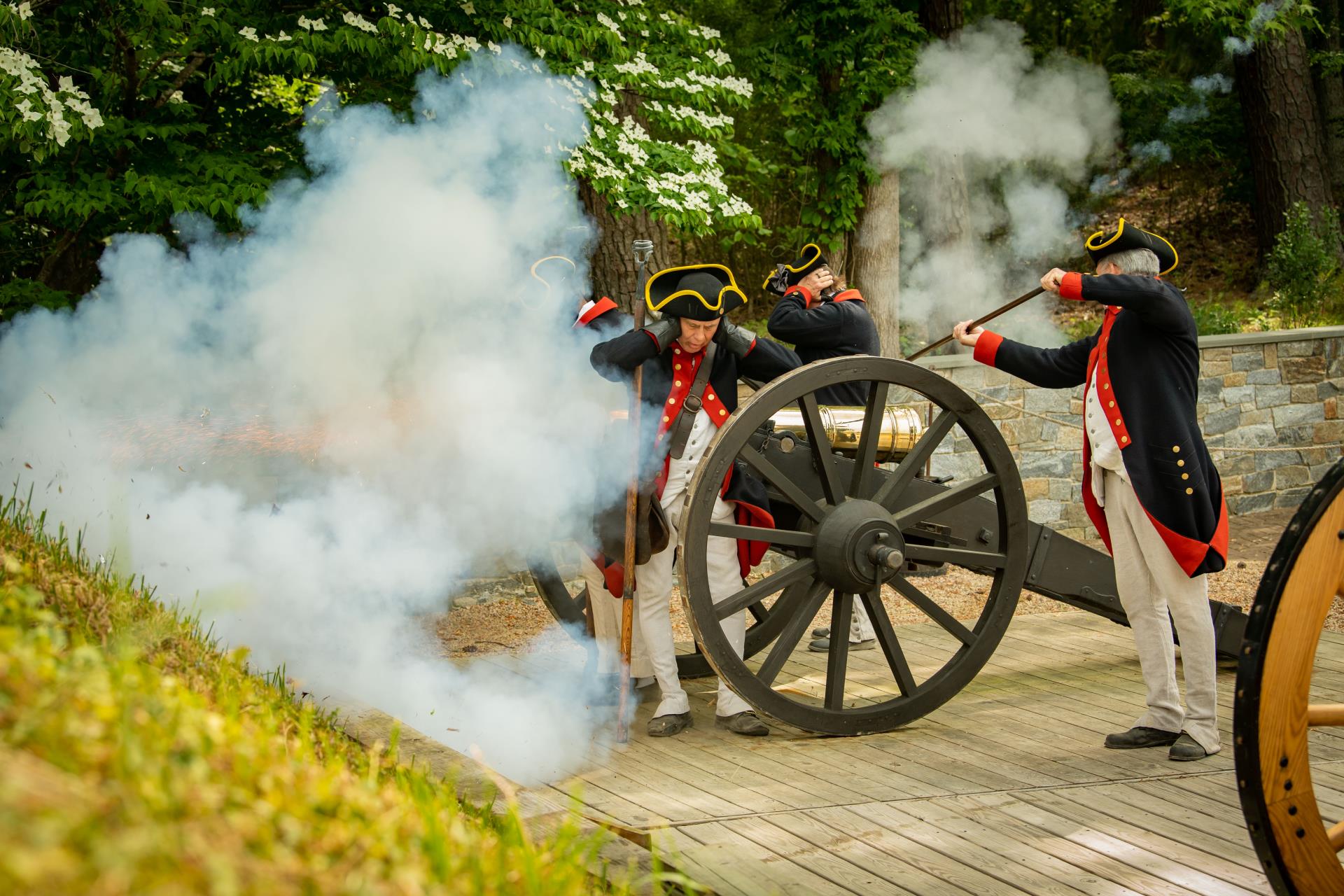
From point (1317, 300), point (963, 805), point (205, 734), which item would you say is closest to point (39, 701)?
point (205, 734)

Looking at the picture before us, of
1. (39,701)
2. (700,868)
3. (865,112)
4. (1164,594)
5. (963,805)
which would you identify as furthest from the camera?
(865,112)

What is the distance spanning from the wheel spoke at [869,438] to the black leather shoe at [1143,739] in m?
1.10

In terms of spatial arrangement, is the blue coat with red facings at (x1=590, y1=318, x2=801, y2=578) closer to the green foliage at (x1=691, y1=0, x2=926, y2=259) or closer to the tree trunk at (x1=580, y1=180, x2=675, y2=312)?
the tree trunk at (x1=580, y1=180, x2=675, y2=312)

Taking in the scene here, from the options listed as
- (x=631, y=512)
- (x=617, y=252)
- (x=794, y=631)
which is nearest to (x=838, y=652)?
(x=794, y=631)

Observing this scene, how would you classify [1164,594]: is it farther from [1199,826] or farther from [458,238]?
[458,238]

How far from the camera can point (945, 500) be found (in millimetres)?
4137

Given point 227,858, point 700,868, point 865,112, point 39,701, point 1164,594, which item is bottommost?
point 700,868

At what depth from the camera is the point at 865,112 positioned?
9195 millimetres

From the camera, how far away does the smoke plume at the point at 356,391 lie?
15.0 feet

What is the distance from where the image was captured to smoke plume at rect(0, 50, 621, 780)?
4.57m

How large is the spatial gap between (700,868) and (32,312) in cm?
432

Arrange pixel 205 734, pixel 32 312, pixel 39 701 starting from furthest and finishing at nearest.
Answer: pixel 32 312
pixel 205 734
pixel 39 701

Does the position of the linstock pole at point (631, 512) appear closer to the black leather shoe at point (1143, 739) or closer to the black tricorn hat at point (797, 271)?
Result: the black tricorn hat at point (797, 271)

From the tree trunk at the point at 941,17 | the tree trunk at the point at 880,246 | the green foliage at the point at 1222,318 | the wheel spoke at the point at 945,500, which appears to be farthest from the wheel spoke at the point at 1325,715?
the tree trunk at the point at 941,17
